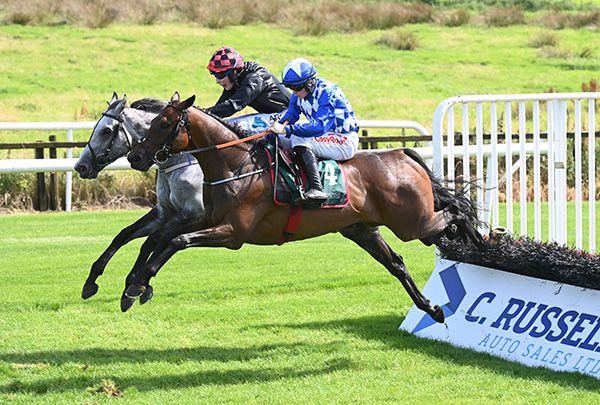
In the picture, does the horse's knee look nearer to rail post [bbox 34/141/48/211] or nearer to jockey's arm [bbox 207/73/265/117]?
jockey's arm [bbox 207/73/265/117]

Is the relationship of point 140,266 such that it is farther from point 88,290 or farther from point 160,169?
point 160,169

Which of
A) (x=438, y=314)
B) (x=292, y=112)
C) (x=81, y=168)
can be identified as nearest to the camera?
(x=292, y=112)

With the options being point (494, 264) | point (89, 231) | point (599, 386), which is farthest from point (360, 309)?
point (89, 231)

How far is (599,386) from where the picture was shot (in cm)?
692

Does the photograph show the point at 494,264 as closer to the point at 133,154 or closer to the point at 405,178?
the point at 405,178

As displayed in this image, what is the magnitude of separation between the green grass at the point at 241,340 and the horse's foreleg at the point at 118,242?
0.44 metres

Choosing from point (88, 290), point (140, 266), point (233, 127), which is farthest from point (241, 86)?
point (88, 290)

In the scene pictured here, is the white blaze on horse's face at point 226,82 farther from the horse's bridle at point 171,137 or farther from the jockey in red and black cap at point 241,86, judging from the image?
the horse's bridle at point 171,137

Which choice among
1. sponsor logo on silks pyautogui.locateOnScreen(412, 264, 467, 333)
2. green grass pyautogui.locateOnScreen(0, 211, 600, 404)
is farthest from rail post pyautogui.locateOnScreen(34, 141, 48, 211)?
sponsor logo on silks pyautogui.locateOnScreen(412, 264, 467, 333)

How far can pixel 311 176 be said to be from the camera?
7871mm

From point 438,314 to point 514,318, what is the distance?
601mm

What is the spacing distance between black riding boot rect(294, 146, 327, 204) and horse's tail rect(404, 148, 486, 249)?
96cm

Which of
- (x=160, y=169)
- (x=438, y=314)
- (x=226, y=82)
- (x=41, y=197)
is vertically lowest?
(x=41, y=197)

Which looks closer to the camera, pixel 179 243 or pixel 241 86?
pixel 179 243
